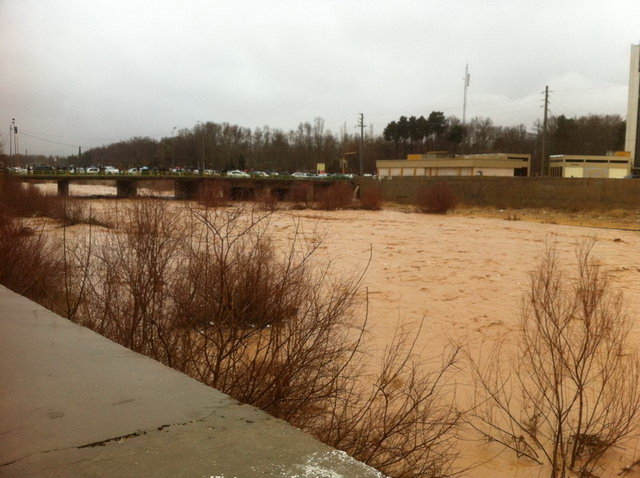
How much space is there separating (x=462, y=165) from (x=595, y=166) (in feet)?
54.4

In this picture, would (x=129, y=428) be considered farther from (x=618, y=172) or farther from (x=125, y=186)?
(x=618, y=172)

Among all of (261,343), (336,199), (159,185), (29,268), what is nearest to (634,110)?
(336,199)

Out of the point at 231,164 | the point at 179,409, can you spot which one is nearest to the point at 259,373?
the point at 179,409

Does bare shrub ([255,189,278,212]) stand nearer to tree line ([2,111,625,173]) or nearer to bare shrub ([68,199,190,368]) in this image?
bare shrub ([68,199,190,368])

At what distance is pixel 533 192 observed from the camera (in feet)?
164

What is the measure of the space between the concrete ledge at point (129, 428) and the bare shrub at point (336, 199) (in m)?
50.6

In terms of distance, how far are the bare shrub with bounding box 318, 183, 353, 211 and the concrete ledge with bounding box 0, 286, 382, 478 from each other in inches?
1992

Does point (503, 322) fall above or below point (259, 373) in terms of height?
below

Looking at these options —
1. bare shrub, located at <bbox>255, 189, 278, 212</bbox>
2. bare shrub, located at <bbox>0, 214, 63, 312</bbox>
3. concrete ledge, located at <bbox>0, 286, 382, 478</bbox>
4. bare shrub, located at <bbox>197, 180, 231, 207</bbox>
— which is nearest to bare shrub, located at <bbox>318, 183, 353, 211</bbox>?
bare shrub, located at <bbox>255, 189, 278, 212</bbox>

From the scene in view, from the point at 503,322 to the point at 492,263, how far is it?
992 cm

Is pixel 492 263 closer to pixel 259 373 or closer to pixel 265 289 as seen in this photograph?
pixel 265 289

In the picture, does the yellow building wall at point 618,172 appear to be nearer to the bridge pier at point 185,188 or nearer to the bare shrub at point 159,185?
the bridge pier at point 185,188

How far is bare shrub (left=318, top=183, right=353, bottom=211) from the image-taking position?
54312 mm

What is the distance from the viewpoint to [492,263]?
23.4 metres
